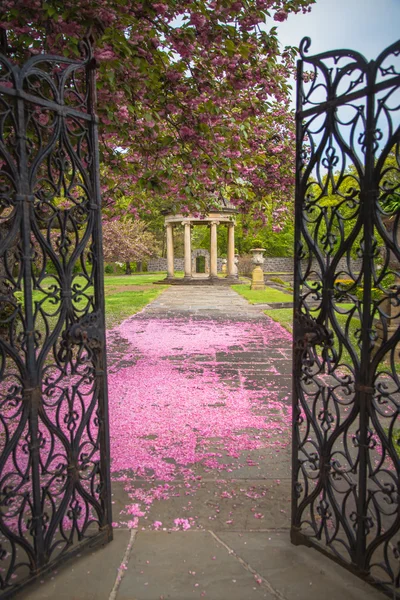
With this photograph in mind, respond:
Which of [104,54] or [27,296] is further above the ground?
[104,54]

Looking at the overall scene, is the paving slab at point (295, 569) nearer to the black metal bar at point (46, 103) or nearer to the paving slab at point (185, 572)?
the paving slab at point (185, 572)

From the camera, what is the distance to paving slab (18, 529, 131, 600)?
6.57 ft

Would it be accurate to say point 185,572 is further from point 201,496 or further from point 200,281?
point 200,281

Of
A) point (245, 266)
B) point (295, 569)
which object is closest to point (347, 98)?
point (295, 569)

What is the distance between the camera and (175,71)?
4.14 meters

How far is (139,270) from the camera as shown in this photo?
144 ft

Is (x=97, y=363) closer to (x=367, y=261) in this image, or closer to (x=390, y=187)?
(x=367, y=261)

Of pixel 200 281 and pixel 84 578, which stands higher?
pixel 200 281

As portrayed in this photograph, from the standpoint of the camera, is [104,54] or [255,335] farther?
[255,335]

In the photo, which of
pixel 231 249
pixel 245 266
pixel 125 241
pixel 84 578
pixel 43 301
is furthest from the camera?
pixel 245 266

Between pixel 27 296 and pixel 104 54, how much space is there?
2106 millimetres

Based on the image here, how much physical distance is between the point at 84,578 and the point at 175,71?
4.18 m

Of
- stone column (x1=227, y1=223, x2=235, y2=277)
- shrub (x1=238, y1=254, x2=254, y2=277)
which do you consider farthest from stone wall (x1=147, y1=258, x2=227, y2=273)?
stone column (x1=227, y1=223, x2=235, y2=277)

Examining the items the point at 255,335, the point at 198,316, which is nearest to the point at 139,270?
the point at 198,316
